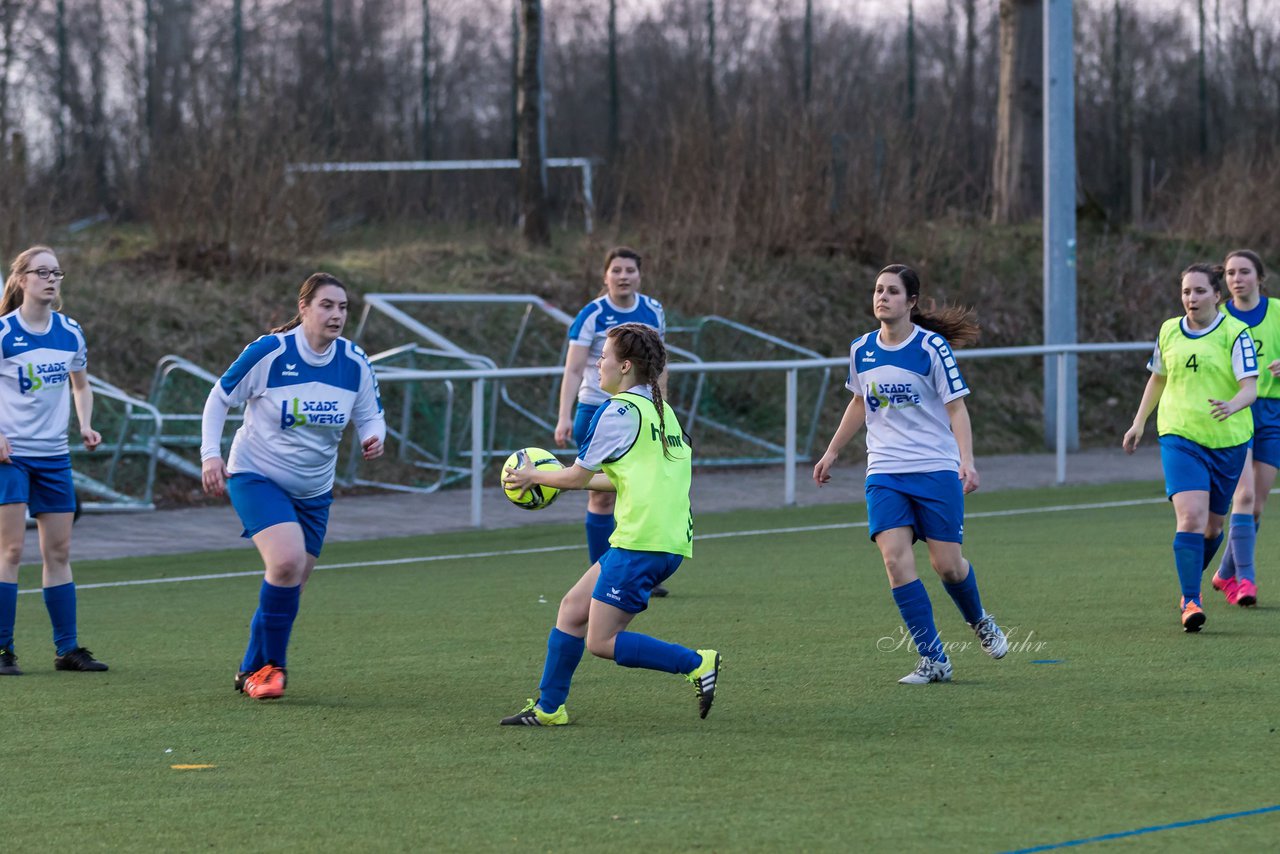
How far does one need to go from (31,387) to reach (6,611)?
982 millimetres

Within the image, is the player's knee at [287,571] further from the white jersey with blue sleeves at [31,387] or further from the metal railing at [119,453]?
the metal railing at [119,453]

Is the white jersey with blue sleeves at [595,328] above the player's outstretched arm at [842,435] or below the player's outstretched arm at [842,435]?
above

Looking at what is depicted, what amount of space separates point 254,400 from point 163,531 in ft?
23.1

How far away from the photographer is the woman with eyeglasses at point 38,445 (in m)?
8.03

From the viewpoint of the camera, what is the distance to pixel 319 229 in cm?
2181

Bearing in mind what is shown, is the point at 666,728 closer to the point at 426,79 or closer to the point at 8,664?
the point at 8,664

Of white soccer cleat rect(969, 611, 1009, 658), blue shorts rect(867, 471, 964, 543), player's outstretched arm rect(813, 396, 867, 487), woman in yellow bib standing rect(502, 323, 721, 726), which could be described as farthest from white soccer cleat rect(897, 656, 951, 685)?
woman in yellow bib standing rect(502, 323, 721, 726)

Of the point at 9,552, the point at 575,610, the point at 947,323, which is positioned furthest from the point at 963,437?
the point at 9,552

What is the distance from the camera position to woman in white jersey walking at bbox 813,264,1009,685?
737 centimetres

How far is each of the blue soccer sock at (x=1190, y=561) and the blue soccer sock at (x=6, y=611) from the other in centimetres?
526

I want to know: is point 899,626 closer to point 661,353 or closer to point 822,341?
point 661,353

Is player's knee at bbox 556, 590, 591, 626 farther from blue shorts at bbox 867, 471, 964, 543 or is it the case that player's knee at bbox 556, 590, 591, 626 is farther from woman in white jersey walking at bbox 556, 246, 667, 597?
woman in white jersey walking at bbox 556, 246, 667, 597

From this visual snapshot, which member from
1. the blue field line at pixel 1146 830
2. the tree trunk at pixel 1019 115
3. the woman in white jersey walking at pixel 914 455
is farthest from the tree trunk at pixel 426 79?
the blue field line at pixel 1146 830

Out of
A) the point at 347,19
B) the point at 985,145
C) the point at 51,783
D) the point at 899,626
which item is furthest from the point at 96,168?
the point at 51,783
